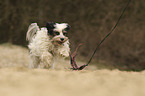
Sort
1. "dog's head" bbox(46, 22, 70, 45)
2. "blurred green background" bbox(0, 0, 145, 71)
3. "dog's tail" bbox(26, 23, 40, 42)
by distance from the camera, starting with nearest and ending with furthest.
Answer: "dog's head" bbox(46, 22, 70, 45), "dog's tail" bbox(26, 23, 40, 42), "blurred green background" bbox(0, 0, 145, 71)

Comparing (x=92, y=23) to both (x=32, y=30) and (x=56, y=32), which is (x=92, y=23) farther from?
(x=56, y=32)

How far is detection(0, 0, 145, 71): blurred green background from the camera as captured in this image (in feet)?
42.2

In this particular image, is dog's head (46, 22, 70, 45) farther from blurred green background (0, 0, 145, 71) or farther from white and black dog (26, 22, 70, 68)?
blurred green background (0, 0, 145, 71)

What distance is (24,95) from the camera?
999 mm

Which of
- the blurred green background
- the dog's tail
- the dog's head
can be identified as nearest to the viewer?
the dog's head

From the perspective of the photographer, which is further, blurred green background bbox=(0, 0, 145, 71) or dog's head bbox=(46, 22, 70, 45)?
blurred green background bbox=(0, 0, 145, 71)

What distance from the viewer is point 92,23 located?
14.1m

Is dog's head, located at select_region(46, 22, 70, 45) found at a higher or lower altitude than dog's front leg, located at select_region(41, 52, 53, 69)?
higher

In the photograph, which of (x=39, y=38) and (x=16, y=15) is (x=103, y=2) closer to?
(x=16, y=15)

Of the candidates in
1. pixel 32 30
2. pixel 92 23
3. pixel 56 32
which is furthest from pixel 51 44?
pixel 92 23

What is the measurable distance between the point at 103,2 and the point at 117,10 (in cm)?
111

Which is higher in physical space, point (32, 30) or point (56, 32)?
point (56, 32)

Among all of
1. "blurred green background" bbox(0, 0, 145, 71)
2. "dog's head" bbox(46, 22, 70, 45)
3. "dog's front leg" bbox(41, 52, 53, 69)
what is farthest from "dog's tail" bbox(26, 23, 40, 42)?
"blurred green background" bbox(0, 0, 145, 71)

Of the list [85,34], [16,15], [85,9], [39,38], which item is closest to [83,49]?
[85,34]
